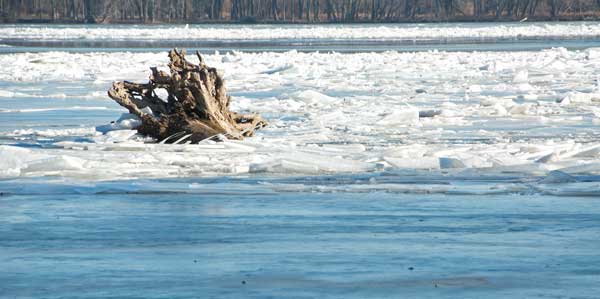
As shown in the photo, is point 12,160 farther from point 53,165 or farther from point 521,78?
point 521,78

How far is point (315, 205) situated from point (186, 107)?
14.7ft

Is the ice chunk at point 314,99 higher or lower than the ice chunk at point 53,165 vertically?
lower

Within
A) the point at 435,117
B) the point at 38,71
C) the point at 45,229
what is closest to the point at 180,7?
the point at 38,71

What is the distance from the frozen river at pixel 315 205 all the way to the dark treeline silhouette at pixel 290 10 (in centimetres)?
8118

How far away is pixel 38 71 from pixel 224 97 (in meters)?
16.9

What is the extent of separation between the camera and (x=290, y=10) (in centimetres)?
10138

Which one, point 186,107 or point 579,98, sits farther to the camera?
point 579,98

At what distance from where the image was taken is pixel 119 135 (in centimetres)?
1288

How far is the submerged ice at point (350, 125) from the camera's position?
10141mm

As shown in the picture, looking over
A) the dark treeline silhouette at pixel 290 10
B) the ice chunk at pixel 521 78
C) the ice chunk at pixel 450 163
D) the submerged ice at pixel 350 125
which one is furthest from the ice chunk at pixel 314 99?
the dark treeline silhouette at pixel 290 10

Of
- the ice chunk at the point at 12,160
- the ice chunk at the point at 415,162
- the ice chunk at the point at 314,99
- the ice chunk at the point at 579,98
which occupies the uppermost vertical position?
the ice chunk at the point at 415,162

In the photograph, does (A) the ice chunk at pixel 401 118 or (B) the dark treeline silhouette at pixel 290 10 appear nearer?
(A) the ice chunk at pixel 401 118

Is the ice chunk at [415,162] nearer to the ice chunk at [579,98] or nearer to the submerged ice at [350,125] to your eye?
the submerged ice at [350,125]

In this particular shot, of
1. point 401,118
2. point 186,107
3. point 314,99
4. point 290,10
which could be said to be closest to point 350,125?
point 401,118
